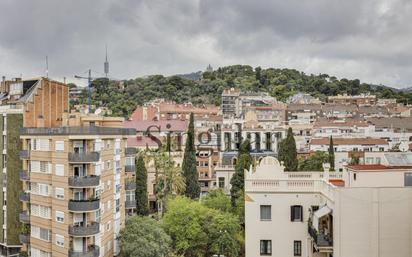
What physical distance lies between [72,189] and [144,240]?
7.01m

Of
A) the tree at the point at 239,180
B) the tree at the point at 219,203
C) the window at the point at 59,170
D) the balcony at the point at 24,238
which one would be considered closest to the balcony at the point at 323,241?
the window at the point at 59,170

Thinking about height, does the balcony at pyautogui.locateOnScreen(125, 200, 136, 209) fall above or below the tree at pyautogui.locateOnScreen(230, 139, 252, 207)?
below

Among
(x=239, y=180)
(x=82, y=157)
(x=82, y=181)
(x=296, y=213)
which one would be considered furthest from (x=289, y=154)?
(x=296, y=213)

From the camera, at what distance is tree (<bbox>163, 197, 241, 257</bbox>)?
1703 inches

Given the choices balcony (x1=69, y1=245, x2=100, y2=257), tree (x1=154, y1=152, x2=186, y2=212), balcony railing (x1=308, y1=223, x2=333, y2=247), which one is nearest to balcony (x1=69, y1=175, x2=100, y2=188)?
balcony (x1=69, y1=245, x2=100, y2=257)

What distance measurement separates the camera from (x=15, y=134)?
46.7 m

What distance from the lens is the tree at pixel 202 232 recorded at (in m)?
43.2

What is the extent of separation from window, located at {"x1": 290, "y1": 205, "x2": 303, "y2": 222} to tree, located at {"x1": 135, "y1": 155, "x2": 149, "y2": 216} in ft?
90.1

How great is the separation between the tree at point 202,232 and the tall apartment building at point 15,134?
1434 centimetres

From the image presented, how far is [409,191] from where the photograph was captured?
987 inches

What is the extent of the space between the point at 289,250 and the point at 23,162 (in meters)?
25.3

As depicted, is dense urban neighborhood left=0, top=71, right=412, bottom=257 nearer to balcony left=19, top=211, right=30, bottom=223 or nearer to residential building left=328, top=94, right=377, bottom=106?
balcony left=19, top=211, right=30, bottom=223

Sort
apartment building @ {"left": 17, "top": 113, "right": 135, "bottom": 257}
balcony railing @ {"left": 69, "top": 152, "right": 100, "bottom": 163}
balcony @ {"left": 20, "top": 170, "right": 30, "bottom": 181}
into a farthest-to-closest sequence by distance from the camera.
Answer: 1. balcony @ {"left": 20, "top": 170, "right": 30, "bottom": 181}
2. apartment building @ {"left": 17, "top": 113, "right": 135, "bottom": 257}
3. balcony railing @ {"left": 69, "top": 152, "right": 100, "bottom": 163}

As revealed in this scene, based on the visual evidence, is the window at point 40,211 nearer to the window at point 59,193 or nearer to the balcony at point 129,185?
the window at point 59,193
